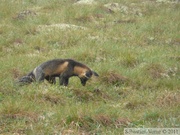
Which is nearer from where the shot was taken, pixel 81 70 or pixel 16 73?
pixel 81 70

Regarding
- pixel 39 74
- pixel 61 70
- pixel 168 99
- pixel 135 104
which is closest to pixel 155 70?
pixel 168 99

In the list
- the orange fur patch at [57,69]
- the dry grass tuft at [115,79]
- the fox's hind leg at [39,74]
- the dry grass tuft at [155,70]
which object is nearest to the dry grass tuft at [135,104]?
the dry grass tuft at [115,79]

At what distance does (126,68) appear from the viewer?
12.3 metres

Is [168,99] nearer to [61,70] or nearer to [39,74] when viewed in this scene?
[61,70]

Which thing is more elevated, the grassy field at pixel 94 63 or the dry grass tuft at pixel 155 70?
the grassy field at pixel 94 63

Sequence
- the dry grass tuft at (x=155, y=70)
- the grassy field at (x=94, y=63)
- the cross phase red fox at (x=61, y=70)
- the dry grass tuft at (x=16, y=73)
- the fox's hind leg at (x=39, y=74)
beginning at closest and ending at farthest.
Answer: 1. the grassy field at (x=94, y=63)
2. the fox's hind leg at (x=39, y=74)
3. the cross phase red fox at (x=61, y=70)
4. the dry grass tuft at (x=16, y=73)
5. the dry grass tuft at (x=155, y=70)

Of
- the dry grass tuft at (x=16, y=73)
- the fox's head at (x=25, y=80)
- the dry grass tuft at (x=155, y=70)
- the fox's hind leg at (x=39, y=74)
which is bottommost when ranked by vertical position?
the dry grass tuft at (x=155, y=70)

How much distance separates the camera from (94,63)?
12.6 m

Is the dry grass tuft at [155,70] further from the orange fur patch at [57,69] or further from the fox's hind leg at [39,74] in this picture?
the fox's hind leg at [39,74]

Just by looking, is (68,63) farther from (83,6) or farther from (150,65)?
(83,6)

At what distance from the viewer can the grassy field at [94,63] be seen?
7258 millimetres

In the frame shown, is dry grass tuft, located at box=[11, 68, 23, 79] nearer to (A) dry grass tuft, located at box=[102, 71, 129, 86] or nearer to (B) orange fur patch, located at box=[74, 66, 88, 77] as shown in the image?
(B) orange fur patch, located at box=[74, 66, 88, 77]

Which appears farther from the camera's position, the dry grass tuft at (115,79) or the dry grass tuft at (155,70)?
the dry grass tuft at (155,70)

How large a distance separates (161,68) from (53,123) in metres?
6.10
